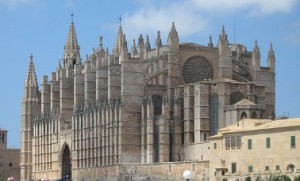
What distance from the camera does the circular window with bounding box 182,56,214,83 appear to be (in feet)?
305

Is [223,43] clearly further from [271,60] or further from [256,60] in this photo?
[271,60]

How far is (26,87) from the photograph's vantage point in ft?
393

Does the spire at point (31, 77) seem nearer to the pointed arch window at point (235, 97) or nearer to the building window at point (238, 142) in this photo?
the pointed arch window at point (235, 97)

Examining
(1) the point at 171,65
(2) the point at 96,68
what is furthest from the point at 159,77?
(2) the point at 96,68

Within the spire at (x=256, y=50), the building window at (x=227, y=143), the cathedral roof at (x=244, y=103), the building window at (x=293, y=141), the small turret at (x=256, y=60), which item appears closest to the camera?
the building window at (x=293, y=141)

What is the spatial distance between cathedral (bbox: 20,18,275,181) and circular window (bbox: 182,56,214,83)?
0.36 feet

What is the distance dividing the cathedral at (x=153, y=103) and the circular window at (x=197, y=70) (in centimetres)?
11

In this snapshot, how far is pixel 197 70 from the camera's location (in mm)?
94000

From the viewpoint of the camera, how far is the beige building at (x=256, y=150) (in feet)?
212

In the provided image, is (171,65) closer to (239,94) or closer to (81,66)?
(239,94)

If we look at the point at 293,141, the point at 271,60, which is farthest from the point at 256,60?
the point at 293,141

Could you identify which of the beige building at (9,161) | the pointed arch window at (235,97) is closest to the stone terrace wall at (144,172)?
the pointed arch window at (235,97)

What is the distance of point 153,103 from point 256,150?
75.6 ft

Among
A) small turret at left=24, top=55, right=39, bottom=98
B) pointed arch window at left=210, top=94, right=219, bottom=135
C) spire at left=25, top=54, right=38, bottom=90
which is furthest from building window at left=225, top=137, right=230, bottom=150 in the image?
spire at left=25, top=54, right=38, bottom=90
